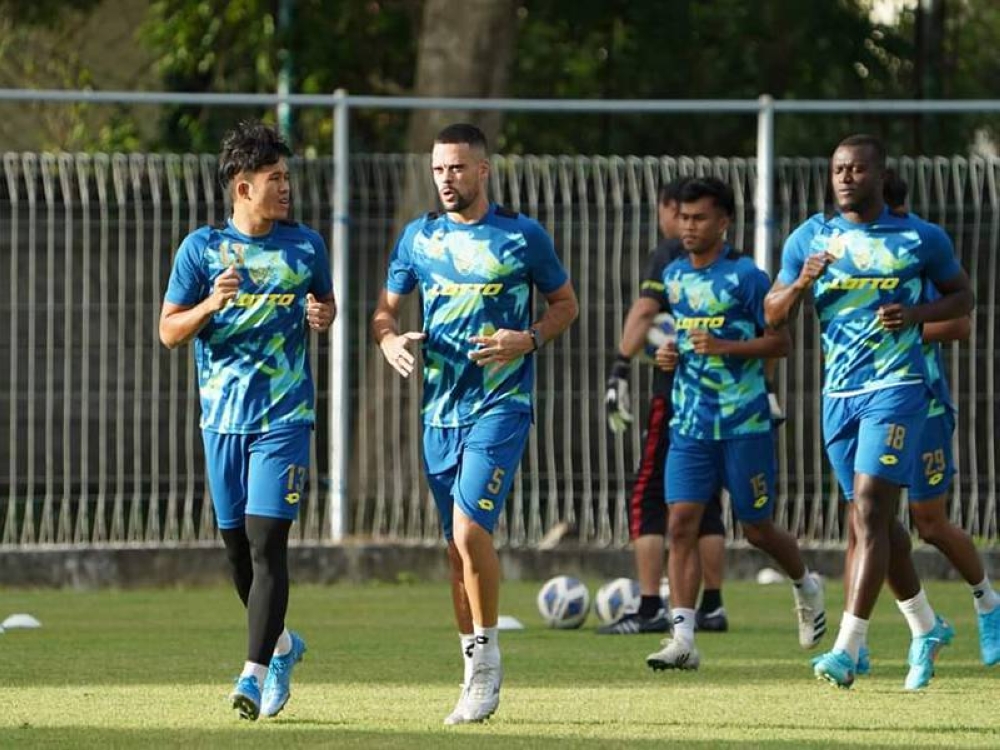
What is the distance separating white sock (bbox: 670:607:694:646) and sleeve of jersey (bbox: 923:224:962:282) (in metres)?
1.84

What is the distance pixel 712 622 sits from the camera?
1272cm

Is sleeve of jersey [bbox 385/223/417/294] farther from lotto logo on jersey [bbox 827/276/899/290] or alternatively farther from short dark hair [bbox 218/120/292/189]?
lotto logo on jersey [bbox 827/276/899/290]

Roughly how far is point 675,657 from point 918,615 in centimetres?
106

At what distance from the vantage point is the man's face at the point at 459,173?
8805mm

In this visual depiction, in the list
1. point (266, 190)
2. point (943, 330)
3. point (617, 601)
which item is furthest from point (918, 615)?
point (266, 190)

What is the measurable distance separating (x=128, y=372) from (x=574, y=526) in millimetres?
3045

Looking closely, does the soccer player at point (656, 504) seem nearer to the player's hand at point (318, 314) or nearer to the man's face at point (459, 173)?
the man's face at point (459, 173)

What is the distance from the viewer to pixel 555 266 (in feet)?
29.5

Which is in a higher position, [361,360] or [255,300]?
[255,300]

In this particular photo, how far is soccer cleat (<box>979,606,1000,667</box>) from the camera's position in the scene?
34.6ft

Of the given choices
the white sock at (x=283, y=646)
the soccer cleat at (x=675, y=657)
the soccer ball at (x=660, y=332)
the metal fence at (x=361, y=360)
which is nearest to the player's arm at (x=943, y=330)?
the soccer cleat at (x=675, y=657)

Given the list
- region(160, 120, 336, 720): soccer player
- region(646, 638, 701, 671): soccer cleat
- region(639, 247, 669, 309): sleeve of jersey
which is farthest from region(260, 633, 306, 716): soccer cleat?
region(639, 247, 669, 309): sleeve of jersey

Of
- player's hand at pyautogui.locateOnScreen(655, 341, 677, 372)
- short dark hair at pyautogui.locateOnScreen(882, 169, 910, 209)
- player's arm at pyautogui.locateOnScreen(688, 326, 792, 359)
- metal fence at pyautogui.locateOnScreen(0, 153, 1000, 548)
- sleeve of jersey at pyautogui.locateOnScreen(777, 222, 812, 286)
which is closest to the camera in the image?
sleeve of jersey at pyautogui.locateOnScreen(777, 222, 812, 286)

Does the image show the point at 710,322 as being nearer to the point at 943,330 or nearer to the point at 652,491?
the point at 943,330
